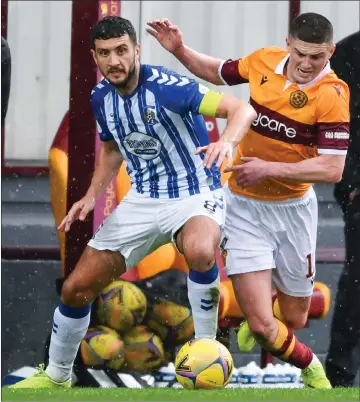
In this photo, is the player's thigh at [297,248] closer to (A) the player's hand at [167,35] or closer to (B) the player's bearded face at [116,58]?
(A) the player's hand at [167,35]

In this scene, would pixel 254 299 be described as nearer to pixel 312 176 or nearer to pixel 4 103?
pixel 312 176

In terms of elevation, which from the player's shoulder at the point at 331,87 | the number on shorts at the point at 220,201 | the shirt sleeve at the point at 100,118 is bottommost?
the number on shorts at the point at 220,201

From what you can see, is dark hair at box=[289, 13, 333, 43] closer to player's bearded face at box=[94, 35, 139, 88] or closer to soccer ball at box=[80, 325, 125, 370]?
player's bearded face at box=[94, 35, 139, 88]

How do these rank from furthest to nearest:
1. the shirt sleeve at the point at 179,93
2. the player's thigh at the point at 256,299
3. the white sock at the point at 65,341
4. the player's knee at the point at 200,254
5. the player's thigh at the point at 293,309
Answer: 1. the player's thigh at the point at 293,309
2. the player's thigh at the point at 256,299
3. the white sock at the point at 65,341
4. the shirt sleeve at the point at 179,93
5. the player's knee at the point at 200,254

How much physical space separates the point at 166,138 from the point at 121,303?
3.78 ft

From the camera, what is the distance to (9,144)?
35.3ft

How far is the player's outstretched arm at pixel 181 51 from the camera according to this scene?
307 inches

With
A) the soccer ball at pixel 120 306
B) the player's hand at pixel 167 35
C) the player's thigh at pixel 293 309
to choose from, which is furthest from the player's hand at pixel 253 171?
the soccer ball at pixel 120 306

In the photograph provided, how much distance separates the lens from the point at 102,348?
323 inches

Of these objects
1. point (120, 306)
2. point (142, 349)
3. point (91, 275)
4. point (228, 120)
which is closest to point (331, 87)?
point (228, 120)

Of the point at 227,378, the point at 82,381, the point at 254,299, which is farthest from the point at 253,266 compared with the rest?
the point at 82,381

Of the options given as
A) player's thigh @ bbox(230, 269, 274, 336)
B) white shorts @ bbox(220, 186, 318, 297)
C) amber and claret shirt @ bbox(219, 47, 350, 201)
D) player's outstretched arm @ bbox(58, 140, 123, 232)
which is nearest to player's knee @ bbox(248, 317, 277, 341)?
player's thigh @ bbox(230, 269, 274, 336)

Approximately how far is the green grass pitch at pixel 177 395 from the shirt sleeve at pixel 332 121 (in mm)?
1046

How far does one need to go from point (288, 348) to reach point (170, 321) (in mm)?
827
